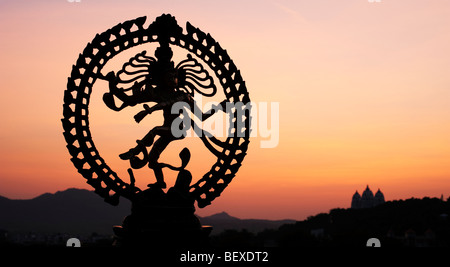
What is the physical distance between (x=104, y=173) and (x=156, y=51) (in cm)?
264

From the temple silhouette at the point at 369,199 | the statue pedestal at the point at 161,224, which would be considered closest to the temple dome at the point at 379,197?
the temple silhouette at the point at 369,199

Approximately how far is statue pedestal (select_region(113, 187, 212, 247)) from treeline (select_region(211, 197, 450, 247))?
63794mm

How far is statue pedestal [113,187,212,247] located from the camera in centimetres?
1118

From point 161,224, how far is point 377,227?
100m

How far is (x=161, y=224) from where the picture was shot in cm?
1130

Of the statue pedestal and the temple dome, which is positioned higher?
the temple dome

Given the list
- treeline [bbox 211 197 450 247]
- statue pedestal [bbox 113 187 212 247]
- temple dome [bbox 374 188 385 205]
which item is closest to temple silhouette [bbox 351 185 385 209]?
temple dome [bbox 374 188 385 205]

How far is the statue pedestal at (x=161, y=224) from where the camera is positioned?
11.2 meters

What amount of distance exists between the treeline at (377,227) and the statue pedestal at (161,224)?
63.8 m

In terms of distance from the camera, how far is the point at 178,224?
11430 millimetres

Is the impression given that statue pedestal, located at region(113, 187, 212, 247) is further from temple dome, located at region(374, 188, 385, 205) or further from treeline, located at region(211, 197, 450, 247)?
temple dome, located at region(374, 188, 385, 205)

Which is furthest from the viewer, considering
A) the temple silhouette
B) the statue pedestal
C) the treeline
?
the temple silhouette
